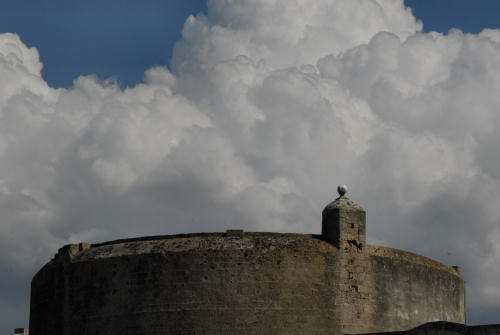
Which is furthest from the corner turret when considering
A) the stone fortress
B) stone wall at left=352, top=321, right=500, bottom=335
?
stone wall at left=352, top=321, right=500, bottom=335

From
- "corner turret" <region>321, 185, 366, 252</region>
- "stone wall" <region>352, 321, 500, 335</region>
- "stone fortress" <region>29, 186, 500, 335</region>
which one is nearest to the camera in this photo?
"stone wall" <region>352, 321, 500, 335</region>

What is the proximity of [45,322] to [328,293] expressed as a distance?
11.7 metres

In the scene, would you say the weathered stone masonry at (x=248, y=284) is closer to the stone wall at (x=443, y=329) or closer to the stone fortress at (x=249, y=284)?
the stone fortress at (x=249, y=284)

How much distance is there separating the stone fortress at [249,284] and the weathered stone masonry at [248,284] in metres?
0.03

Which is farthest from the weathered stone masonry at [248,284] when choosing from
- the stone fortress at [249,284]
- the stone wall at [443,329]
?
the stone wall at [443,329]

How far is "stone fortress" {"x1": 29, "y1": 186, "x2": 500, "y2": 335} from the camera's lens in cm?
3784

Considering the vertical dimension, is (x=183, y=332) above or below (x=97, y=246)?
Answer: below

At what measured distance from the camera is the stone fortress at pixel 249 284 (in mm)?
37844

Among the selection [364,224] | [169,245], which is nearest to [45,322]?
[169,245]

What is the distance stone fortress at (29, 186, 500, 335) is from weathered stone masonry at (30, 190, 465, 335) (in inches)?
1.3

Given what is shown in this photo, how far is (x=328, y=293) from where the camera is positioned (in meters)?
38.6

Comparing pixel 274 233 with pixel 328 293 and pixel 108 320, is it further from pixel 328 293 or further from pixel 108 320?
pixel 108 320

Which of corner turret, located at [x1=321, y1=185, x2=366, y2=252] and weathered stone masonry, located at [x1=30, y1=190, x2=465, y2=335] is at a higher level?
corner turret, located at [x1=321, y1=185, x2=366, y2=252]

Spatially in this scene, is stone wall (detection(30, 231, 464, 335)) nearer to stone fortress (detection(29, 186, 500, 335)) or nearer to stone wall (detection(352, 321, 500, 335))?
stone fortress (detection(29, 186, 500, 335))
